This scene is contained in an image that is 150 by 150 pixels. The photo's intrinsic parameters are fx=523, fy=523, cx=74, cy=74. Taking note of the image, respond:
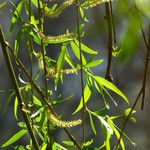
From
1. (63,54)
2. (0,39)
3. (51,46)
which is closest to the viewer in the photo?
(0,39)

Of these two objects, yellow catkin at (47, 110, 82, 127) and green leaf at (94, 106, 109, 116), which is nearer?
yellow catkin at (47, 110, 82, 127)

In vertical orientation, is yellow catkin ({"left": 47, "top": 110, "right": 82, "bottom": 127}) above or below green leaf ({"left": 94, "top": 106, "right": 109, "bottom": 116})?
above

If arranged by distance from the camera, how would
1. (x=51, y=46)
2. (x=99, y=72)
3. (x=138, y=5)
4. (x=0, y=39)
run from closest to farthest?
(x=138, y=5) < (x=0, y=39) < (x=99, y=72) < (x=51, y=46)

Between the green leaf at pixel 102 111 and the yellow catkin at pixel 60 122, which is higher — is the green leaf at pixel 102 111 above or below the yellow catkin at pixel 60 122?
below

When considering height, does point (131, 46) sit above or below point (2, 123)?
above

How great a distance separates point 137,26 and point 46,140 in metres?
0.38

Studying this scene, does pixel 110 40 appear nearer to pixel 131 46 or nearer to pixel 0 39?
pixel 0 39

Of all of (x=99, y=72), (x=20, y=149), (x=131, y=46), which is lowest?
(x=99, y=72)

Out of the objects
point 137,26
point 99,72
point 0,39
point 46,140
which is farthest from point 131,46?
point 99,72

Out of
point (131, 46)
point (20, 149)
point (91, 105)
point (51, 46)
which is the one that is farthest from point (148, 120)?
point (131, 46)

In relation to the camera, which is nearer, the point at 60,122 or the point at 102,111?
the point at 60,122

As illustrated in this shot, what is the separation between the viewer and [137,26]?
0.45m

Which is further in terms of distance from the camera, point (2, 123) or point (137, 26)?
point (2, 123)

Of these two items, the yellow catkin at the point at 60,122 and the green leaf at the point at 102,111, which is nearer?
the yellow catkin at the point at 60,122
